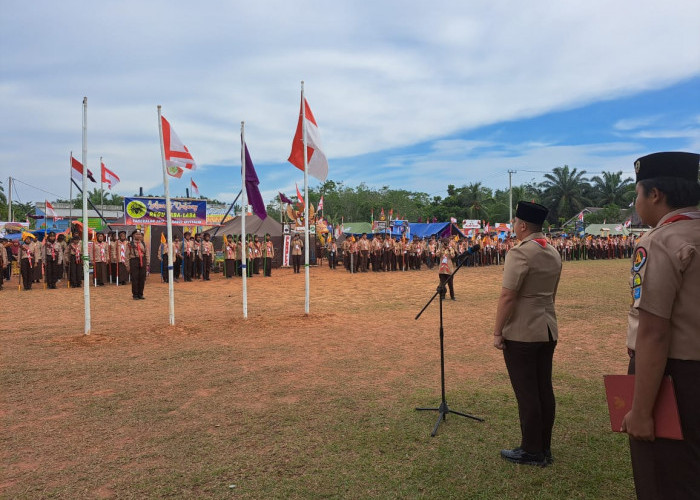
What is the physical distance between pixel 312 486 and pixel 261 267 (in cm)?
2507

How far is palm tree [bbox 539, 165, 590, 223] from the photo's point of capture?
69.4m

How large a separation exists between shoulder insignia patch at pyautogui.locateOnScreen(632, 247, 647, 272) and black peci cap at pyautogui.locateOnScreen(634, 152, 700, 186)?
0.41m

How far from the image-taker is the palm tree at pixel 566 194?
69.4m

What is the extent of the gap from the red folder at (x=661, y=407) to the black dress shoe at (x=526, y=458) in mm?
1960

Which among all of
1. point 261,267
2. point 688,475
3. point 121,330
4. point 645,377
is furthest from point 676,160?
point 261,267

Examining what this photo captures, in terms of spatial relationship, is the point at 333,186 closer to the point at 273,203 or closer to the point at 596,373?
the point at 273,203

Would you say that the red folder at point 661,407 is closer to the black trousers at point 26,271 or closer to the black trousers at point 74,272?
the black trousers at point 74,272

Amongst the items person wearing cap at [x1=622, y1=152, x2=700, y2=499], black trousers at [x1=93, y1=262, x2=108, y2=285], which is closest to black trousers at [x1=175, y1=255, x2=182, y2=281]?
black trousers at [x1=93, y1=262, x2=108, y2=285]

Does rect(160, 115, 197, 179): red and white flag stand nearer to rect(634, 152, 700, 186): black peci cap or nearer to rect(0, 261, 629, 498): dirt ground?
rect(0, 261, 629, 498): dirt ground

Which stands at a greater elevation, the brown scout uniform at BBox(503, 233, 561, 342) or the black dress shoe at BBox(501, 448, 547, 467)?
the brown scout uniform at BBox(503, 233, 561, 342)

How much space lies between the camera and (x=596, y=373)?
257 inches

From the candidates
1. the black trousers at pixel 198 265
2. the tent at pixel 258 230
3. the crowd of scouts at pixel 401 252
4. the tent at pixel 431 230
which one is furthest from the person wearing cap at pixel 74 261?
the tent at pixel 431 230

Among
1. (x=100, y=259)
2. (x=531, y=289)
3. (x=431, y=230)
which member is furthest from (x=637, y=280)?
(x=431, y=230)

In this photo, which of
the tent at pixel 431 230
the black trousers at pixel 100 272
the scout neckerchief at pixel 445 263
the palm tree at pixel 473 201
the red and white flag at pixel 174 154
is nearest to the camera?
the red and white flag at pixel 174 154
